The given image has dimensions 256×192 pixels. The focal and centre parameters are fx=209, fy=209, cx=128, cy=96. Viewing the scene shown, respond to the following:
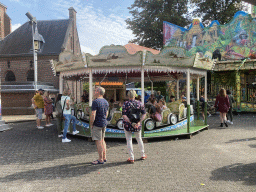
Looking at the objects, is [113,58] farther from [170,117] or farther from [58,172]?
[58,172]

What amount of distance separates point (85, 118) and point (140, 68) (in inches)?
123

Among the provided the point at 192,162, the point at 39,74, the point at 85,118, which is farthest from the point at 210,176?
the point at 39,74

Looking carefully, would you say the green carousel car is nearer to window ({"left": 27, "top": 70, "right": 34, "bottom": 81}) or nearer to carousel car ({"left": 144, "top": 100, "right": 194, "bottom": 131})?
carousel car ({"left": 144, "top": 100, "right": 194, "bottom": 131})

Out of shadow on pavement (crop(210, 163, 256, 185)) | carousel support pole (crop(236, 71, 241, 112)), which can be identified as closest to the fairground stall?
shadow on pavement (crop(210, 163, 256, 185))

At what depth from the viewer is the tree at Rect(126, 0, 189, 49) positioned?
23734 millimetres

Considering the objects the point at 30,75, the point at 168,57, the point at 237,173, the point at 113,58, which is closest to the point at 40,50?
the point at 30,75

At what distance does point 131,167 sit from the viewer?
458 centimetres

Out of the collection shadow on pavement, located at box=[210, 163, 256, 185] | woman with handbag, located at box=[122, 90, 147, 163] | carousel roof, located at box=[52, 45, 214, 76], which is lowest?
shadow on pavement, located at box=[210, 163, 256, 185]

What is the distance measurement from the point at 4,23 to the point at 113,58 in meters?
28.1

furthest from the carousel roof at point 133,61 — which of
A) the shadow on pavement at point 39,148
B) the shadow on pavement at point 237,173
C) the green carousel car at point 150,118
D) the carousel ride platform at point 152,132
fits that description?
the shadow on pavement at point 237,173

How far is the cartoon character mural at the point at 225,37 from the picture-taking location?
50.6ft

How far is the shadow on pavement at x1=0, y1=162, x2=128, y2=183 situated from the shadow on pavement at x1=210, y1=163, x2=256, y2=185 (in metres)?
2.04

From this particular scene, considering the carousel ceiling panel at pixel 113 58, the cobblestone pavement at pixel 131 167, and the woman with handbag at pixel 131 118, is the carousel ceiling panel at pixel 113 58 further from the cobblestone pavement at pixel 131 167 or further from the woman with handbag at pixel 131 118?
the cobblestone pavement at pixel 131 167

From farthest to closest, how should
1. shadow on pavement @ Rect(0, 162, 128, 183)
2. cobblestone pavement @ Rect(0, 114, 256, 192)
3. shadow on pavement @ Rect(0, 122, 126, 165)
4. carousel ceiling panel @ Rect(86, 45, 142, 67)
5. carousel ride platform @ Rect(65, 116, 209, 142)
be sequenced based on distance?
1. carousel ride platform @ Rect(65, 116, 209, 142)
2. carousel ceiling panel @ Rect(86, 45, 142, 67)
3. shadow on pavement @ Rect(0, 122, 126, 165)
4. shadow on pavement @ Rect(0, 162, 128, 183)
5. cobblestone pavement @ Rect(0, 114, 256, 192)
